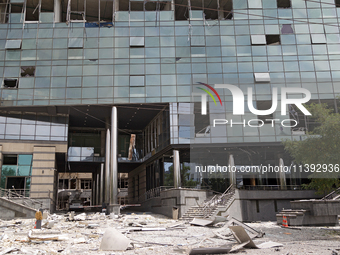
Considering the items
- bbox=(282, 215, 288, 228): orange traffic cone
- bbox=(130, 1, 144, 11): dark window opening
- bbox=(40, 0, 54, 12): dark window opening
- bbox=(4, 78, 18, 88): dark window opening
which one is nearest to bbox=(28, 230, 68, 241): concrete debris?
bbox=(282, 215, 288, 228): orange traffic cone

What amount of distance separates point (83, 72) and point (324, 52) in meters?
27.7

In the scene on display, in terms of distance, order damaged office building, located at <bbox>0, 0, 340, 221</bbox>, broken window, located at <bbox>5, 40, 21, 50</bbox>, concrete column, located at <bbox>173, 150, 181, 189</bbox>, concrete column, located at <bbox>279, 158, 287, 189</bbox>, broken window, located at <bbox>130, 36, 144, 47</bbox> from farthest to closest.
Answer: broken window, located at <bbox>130, 36, 144, 47</bbox>, broken window, located at <bbox>5, 40, 21, 50</bbox>, damaged office building, located at <bbox>0, 0, 340, 221</bbox>, concrete column, located at <bbox>279, 158, 287, 189</bbox>, concrete column, located at <bbox>173, 150, 181, 189</bbox>

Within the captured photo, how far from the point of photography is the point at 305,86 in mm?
36312

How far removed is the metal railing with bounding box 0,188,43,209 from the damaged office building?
0.79ft

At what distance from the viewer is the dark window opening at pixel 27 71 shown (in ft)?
120

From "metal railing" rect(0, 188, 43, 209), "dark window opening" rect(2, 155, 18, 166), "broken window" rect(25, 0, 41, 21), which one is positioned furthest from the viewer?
"broken window" rect(25, 0, 41, 21)

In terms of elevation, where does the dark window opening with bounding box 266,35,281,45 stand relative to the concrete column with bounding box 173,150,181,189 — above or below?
above

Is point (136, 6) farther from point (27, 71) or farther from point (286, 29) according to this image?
point (286, 29)

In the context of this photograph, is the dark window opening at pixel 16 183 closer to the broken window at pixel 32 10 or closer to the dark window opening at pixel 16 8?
the broken window at pixel 32 10

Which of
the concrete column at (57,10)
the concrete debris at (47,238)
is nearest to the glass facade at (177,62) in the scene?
the concrete column at (57,10)

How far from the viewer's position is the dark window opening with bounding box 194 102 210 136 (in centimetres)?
3512

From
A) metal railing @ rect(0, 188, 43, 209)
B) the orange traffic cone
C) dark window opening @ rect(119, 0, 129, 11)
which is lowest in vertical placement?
the orange traffic cone

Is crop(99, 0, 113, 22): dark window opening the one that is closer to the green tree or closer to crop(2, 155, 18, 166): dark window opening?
crop(2, 155, 18, 166): dark window opening

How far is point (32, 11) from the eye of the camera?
40.0m
